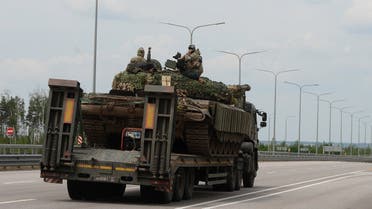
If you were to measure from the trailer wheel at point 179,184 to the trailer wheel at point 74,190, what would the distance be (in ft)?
7.00

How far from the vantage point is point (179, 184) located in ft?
65.8

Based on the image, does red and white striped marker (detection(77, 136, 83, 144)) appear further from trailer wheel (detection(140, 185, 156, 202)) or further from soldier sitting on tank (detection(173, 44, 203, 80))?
soldier sitting on tank (detection(173, 44, 203, 80))

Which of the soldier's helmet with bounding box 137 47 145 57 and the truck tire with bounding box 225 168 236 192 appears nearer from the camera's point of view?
the soldier's helmet with bounding box 137 47 145 57

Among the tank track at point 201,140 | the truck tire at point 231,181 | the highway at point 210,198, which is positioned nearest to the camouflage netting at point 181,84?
the tank track at point 201,140

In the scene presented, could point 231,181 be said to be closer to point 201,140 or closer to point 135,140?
point 201,140

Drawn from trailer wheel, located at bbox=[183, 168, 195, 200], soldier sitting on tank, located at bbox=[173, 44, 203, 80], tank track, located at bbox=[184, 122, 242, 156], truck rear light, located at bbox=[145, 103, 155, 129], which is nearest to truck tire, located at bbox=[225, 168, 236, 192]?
tank track, located at bbox=[184, 122, 242, 156]

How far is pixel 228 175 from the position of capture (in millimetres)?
25656

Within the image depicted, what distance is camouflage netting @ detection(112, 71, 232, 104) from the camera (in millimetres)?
21016

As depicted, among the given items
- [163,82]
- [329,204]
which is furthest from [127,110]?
[329,204]

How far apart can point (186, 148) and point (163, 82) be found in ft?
6.68

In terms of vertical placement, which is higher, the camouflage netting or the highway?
the camouflage netting

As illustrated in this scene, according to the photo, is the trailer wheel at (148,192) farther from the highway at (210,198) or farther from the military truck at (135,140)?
the highway at (210,198)

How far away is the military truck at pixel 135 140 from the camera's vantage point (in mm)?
18438

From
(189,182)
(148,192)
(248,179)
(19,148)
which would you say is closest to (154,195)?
(148,192)
